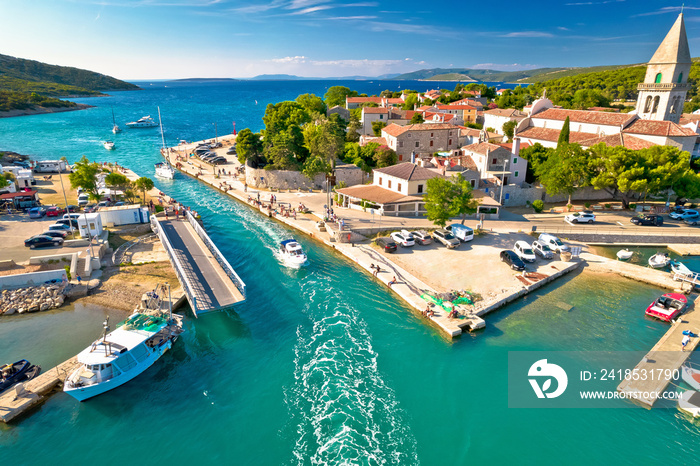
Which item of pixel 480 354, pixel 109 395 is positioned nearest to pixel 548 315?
pixel 480 354

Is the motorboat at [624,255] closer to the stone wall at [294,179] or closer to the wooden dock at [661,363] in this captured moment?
the wooden dock at [661,363]

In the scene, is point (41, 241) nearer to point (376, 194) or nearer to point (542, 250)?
point (376, 194)

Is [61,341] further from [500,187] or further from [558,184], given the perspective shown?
[558,184]

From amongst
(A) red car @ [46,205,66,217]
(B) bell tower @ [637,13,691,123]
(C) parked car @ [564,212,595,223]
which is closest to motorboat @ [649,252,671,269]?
(C) parked car @ [564,212,595,223]

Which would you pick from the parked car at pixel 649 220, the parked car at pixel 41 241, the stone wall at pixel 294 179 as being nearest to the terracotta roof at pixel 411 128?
the stone wall at pixel 294 179

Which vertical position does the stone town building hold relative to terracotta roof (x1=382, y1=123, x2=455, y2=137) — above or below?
below

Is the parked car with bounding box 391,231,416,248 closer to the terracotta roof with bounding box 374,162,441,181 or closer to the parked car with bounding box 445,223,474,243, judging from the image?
the parked car with bounding box 445,223,474,243

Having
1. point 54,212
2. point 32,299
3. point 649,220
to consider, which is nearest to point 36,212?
point 54,212
